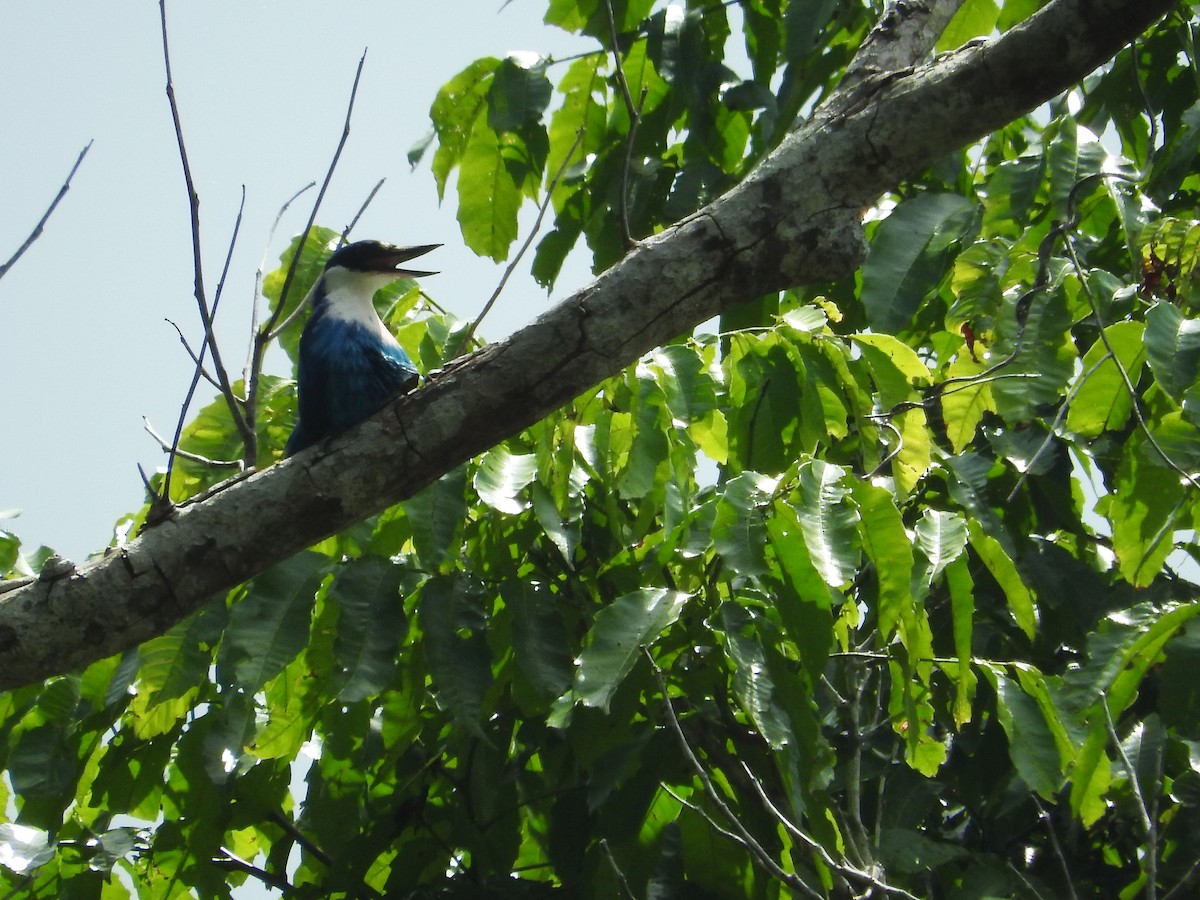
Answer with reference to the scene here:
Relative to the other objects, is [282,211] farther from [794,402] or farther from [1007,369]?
[1007,369]

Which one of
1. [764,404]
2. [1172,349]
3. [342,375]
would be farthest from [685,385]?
[342,375]

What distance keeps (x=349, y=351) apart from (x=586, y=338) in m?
1.46

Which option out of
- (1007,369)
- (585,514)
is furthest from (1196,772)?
(585,514)

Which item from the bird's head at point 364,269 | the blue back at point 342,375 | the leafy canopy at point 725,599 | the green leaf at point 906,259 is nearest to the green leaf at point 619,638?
the leafy canopy at point 725,599

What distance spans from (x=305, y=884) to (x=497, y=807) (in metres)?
0.48

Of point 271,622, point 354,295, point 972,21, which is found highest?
point 354,295

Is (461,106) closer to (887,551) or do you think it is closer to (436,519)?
(436,519)

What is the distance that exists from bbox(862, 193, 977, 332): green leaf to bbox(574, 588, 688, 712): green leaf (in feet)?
2.56

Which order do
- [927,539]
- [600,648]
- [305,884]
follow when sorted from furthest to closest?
[305,884] → [927,539] → [600,648]

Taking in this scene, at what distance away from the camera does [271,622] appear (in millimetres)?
2320

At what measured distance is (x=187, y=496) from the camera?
304cm

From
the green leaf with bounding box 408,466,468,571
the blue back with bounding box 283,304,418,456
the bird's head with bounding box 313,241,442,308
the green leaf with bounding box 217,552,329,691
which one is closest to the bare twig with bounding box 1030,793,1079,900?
the green leaf with bounding box 408,466,468,571

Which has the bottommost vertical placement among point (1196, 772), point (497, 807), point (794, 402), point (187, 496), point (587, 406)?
point (1196, 772)

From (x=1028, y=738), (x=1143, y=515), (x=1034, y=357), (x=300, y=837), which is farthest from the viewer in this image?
(x=300, y=837)
